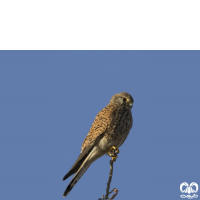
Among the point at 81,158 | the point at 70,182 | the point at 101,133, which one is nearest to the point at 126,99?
the point at 101,133

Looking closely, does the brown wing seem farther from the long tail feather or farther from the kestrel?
the long tail feather

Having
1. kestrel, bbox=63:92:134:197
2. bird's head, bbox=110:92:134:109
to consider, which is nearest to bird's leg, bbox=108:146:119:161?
kestrel, bbox=63:92:134:197

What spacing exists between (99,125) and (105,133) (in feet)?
0.45

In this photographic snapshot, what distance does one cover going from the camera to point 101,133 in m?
4.38

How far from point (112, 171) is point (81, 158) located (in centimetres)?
56

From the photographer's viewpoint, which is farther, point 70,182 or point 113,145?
point 113,145

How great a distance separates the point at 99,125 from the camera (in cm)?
446

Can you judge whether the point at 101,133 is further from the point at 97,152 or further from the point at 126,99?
the point at 126,99

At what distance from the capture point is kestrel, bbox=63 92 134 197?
439cm

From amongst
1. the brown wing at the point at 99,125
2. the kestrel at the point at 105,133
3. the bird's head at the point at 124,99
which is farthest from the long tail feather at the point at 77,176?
the bird's head at the point at 124,99

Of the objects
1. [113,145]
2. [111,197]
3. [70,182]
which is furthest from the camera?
[113,145]

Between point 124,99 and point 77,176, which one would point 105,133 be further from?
point 77,176

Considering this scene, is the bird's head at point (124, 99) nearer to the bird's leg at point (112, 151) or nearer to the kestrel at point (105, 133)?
the kestrel at point (105, 133)

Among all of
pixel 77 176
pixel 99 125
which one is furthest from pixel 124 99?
pixel 77 176
